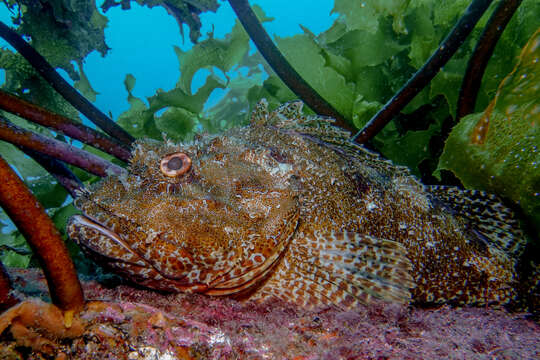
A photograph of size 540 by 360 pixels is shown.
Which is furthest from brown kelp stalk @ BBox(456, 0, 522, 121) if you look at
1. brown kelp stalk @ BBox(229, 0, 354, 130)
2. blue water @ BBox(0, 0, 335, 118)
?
blue water @ BBox(0, 0, 335, 118)

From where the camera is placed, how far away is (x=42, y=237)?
4.38ft

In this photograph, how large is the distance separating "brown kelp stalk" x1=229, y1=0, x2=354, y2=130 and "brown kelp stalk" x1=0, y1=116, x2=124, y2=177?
7.19 feet

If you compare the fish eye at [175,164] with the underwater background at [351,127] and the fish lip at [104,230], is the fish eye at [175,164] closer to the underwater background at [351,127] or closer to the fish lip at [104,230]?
the fish lip at [104,230]

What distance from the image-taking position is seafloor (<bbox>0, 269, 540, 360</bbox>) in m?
1.44

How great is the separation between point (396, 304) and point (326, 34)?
482 centimetres

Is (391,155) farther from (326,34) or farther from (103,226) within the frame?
(103,226)

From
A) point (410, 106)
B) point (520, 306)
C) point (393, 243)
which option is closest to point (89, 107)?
point (393, 243)

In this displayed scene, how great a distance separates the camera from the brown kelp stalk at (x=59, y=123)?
8.73ft

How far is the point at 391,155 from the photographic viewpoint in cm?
399

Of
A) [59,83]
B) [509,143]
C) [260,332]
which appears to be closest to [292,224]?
[260,332]

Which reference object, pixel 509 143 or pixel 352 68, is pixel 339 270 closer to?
pixel 509 143

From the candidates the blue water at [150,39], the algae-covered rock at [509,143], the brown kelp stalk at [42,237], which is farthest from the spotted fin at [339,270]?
the blue water at [150,39]

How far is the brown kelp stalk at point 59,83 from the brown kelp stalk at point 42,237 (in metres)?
2.53

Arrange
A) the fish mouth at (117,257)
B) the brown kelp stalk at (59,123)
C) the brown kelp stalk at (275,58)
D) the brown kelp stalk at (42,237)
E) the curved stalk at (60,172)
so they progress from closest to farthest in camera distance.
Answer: the brown kelp stalk at (42,237), the fish mouth at (117,257), the brown kelp stalk at (59,123), the curved stalk at (60,172), the brown kelp stalk at (275,58)
